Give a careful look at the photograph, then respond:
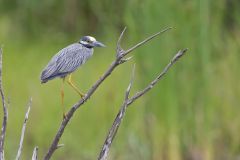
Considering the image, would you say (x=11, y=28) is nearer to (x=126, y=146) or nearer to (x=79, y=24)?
(x=79, y=24)

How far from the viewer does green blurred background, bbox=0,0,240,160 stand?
4977 mm

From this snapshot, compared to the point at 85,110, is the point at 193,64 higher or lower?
higher

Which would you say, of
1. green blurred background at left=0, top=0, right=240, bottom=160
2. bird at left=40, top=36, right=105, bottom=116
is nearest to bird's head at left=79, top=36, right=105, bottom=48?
bird at left=40, top=36, right=105, bottom=116

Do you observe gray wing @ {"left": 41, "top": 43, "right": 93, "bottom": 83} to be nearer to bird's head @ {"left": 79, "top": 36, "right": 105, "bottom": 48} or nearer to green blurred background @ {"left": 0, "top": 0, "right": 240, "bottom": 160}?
bird's head @ {"left": 79, "top": 36, "right": 105, "bottom": 48}

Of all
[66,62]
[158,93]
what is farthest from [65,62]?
[158,93]

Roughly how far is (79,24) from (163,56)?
164 inches

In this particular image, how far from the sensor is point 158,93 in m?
5.16

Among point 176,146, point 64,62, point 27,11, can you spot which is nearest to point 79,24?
point 27,11

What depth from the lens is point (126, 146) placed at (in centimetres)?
589

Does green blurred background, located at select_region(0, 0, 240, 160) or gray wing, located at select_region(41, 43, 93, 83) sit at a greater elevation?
gray wing, located at select_region(41, 43, 93, 83)

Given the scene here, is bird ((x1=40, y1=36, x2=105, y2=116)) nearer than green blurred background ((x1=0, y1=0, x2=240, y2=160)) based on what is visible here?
Yes

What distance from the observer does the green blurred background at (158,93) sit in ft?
16.3

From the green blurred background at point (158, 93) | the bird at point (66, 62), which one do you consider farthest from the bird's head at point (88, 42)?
the green blurred background at point (158, 93)

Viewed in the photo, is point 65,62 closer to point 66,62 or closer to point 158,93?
point 66,62
